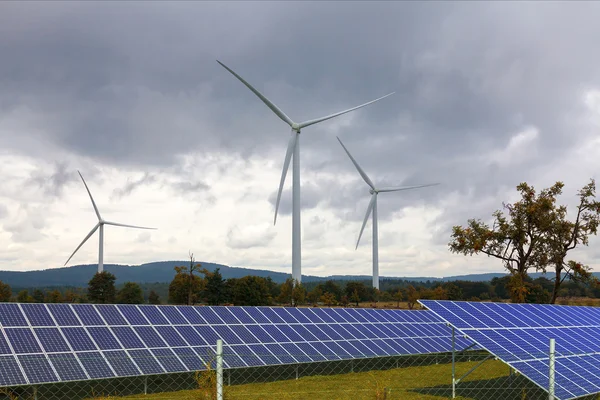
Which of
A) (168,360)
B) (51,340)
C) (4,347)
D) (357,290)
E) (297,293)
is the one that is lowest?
(168,360)

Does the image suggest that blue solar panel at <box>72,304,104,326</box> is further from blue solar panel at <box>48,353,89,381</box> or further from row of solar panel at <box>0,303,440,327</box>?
blue solar panel at <box>48,353,89,381</box>

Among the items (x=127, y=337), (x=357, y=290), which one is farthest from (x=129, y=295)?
(x=127, y=337)

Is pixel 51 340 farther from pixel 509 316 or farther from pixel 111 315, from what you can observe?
pixel 509 316

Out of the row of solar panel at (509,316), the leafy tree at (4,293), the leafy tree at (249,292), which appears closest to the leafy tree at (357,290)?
the leafy tree at (249,292)

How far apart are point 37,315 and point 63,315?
101cm

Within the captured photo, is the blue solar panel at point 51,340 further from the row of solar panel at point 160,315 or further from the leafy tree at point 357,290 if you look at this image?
the leafy tree at point 357,290

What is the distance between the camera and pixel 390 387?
909 inches

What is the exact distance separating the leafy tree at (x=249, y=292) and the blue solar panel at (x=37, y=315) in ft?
226

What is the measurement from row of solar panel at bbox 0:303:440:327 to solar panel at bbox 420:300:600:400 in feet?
29.4

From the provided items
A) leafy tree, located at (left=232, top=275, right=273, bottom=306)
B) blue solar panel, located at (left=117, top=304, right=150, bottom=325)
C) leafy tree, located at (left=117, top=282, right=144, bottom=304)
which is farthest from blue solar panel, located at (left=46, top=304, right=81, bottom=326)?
leafy tree, located at (left=117, top=282, right=144, bottom=304)

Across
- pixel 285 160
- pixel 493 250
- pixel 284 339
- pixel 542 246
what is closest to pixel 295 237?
pixel 285 160

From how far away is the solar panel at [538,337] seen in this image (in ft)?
60.6

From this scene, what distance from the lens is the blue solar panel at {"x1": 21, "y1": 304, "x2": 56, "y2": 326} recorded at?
73.5ft

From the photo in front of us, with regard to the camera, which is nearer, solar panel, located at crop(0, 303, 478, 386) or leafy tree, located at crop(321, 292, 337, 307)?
solar panel, located at crop(0, 303, 478, 386)
